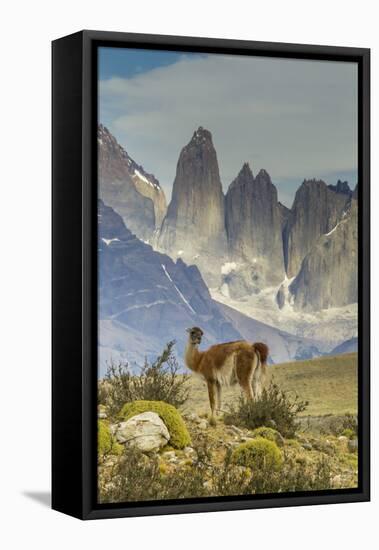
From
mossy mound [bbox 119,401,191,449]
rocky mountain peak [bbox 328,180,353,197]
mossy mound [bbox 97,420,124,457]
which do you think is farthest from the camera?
rocky mountain peak [bbox 328,180,353,197]

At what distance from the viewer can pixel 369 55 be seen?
13352 mm

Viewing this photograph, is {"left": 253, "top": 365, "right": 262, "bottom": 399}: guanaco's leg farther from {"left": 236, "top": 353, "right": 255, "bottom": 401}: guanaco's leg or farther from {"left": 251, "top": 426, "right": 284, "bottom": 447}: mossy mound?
{"left": 251, "top": 426, "right": 284, "bottom": 447}: mossy mound

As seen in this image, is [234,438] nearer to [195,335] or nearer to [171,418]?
[171,418]

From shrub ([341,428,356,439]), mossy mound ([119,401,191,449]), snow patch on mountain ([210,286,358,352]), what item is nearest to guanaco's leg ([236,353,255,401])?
snow patch on mountain ([210,286,358,352])

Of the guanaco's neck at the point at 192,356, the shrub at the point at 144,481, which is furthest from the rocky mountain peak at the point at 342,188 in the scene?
the shrub at the point at 144,481

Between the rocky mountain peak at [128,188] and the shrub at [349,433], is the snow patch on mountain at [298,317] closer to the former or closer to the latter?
the shrub at [349,433]

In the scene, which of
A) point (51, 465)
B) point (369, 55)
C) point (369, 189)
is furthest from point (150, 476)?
point (369, 55)

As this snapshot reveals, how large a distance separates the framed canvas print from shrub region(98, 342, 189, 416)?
11mm

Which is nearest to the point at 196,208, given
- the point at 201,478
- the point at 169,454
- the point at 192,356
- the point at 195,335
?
the point at 195,335

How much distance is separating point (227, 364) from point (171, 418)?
26.9 inches

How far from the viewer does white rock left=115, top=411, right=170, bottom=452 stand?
40.5 feet

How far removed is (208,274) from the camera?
1285cm

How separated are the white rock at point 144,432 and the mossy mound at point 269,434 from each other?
2.52 feet

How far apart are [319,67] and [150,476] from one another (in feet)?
11.3
